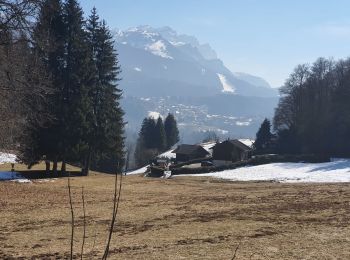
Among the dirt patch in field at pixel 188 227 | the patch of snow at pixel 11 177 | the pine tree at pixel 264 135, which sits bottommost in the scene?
the dirt patch in field at pixel 188 227

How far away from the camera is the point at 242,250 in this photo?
1154 centimetres

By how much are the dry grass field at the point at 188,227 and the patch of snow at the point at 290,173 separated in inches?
751

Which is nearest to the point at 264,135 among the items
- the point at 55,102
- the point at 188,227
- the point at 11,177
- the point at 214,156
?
the point at 214,156

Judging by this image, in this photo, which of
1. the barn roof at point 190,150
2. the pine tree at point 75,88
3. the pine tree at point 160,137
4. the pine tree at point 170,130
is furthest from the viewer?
the pine tree at point 170,130

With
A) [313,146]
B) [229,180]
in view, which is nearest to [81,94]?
[229,180]

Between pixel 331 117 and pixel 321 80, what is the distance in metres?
9.48

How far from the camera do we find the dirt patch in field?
38.0 feet

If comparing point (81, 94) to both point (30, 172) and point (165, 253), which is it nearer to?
point (30, 172)

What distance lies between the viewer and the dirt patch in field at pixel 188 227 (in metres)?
11.6

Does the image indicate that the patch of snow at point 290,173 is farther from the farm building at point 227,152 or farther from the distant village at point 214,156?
the farm building at point 227,152

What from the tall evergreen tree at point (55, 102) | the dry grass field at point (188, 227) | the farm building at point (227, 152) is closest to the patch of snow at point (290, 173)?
the farm building at point (227, 152)

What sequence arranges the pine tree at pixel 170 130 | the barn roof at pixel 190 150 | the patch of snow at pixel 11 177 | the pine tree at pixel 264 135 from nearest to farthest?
the patch of snow at pixel 11 177 → the barn roof at pixel 190 150 → the pine tree at pixel 264 135 → the pine tree at pixel 170 130

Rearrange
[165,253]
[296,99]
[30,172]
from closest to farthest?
[165,253] < [30,172] < [296,99]

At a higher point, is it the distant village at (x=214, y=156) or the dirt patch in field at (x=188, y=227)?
the distant village at (x=214, y=156)
